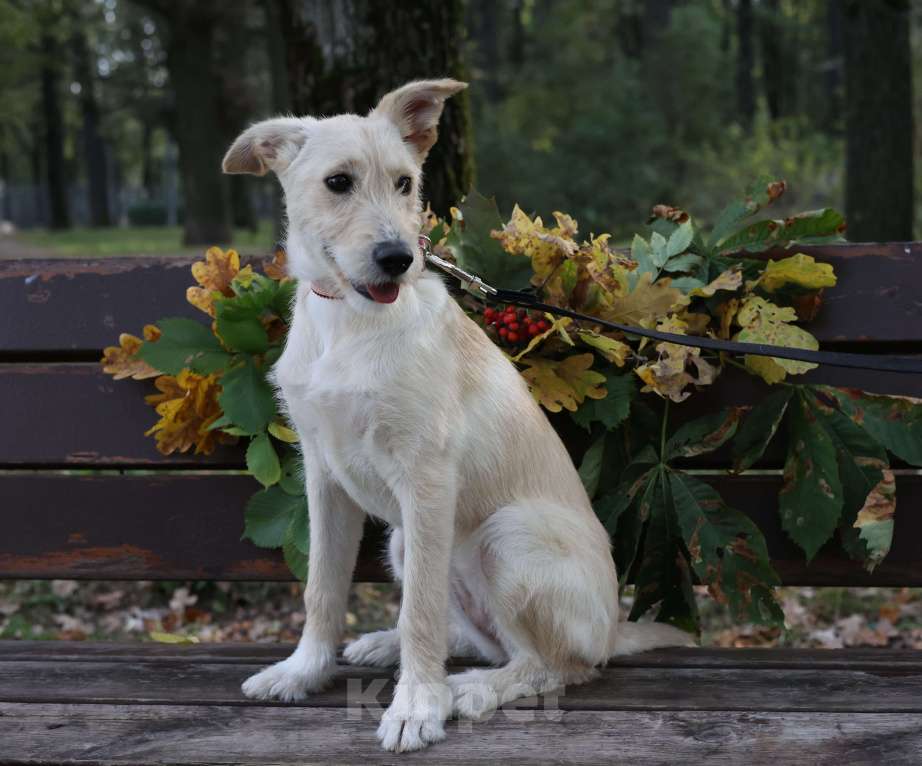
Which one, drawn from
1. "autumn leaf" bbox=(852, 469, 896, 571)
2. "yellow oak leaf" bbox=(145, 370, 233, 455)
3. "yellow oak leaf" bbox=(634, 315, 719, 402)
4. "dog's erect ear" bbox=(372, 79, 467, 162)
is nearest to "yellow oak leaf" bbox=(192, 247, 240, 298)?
"yellow oak leaf" bbox=(145, 370, 233, 455)

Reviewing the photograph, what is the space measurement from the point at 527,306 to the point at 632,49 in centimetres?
3089

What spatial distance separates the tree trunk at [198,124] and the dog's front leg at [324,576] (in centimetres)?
1662

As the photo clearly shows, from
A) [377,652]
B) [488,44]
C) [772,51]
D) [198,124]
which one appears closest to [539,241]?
[377,652]

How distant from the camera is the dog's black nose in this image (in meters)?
2.16

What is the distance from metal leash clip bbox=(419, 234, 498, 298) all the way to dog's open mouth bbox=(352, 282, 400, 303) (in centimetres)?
25

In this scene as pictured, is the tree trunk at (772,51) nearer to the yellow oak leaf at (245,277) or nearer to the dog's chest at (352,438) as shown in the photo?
the yellow oak leaf at (245,277)

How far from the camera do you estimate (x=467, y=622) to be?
267 cm

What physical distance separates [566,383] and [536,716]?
37.4 inches

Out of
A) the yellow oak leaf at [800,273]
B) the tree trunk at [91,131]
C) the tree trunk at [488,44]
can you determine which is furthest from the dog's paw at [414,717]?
the tree trunk at [91,131]

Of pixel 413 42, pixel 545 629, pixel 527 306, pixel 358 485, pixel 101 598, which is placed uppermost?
pixel 413 42

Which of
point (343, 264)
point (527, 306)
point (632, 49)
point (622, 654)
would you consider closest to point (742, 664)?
point (622, 654)

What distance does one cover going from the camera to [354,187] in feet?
7.44

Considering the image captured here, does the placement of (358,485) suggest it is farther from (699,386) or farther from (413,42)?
(413,42)

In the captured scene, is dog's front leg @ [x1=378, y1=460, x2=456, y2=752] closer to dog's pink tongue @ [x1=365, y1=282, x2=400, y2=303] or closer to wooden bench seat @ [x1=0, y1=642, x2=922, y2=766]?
wooden bench seat @ [x1=0, y1=642, x2=922, y2=766]
